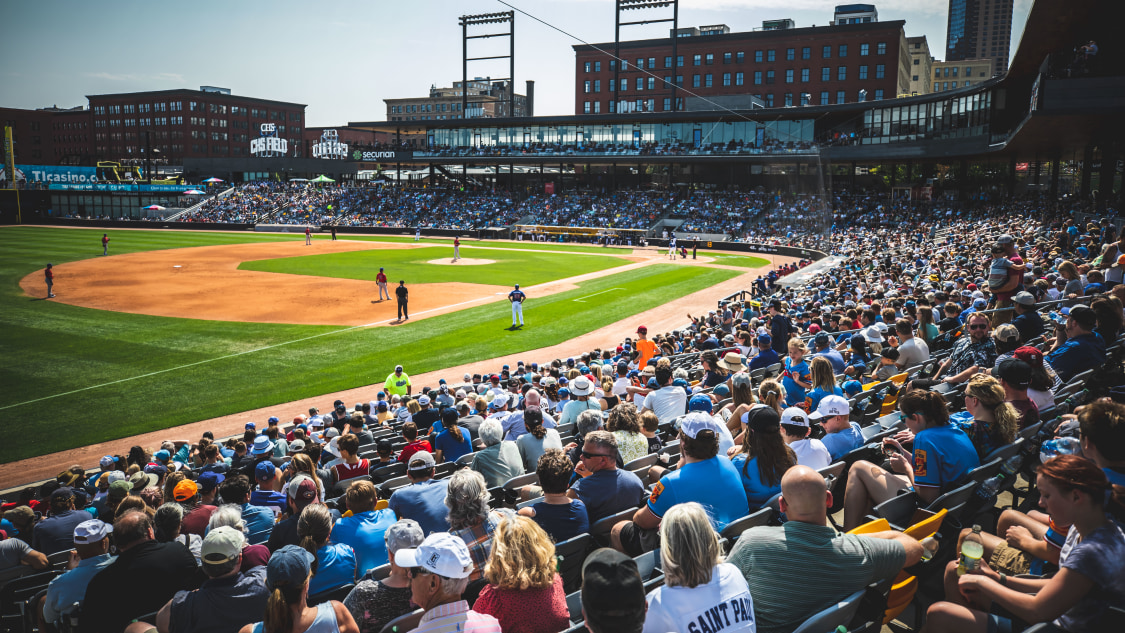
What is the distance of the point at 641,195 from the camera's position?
245 feet

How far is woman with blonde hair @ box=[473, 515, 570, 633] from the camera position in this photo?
3.78 m

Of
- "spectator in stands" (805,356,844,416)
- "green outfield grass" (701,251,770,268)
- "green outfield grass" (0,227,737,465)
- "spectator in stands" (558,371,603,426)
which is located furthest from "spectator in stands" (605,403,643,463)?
"green outfield grass" (701,251,770,268)

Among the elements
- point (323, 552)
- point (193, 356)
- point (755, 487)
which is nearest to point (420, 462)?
point (323, 552)

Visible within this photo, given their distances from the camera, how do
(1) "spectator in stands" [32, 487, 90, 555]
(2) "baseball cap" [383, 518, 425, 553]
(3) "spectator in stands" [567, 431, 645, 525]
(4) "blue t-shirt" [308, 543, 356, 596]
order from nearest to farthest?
(2) "baseball cap" [383, 518, 425, 553]
(4) "blue t-shirt" [308, 543, 356, 596]
(3) "spectator in stands" [567, 431, 645, 525]
(1) "spectator in stands" [32, 487, 90, 555]

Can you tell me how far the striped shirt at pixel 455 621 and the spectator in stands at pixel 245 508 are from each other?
12.2 ft

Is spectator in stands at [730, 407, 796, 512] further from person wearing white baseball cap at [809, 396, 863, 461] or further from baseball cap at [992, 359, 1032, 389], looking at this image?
baseball cap at [992, 359, 1032, 389]

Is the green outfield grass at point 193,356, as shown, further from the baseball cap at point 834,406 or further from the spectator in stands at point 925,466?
the spectator in stands at point 925,466

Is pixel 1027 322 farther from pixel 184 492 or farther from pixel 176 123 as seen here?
pixel 176 123

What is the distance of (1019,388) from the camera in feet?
19.5

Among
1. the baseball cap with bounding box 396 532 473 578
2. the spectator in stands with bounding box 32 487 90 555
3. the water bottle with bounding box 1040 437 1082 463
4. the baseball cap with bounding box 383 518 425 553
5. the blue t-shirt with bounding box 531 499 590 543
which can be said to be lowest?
the spectator in stands with bounding box 32 487 90 555

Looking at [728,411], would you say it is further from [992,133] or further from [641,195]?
[641,195]

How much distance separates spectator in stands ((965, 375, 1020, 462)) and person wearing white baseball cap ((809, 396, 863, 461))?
41.3 inches

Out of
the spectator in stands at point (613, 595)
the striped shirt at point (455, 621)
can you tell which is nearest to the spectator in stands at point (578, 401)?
the striped shirt at point (455, 621)

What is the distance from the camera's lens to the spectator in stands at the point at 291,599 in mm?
3943
